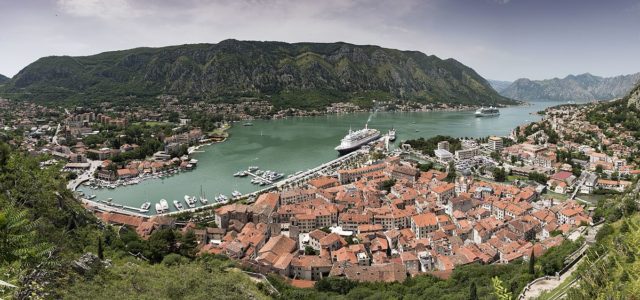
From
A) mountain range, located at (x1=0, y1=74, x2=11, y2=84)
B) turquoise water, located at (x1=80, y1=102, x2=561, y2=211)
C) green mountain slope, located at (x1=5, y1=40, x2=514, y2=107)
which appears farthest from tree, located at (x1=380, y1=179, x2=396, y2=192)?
mountain range, located at (x1=0, y1=74, x2=11, y2=84)

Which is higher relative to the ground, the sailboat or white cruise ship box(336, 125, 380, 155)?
white cruise ship box(336, 125, 380, 155)

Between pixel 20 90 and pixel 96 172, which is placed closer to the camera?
pixel 96 172

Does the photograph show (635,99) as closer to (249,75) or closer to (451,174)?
(451,174)

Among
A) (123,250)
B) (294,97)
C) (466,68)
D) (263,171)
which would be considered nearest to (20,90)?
(294,97)

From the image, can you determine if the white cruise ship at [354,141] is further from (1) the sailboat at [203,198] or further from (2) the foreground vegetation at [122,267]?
(2) the foreground vegetation at [122,267]

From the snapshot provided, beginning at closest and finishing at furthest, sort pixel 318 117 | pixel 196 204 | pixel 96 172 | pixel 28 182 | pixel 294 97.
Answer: pixel 28 182 → pixel 196 204 → pixel 96 172 → pixel 318 117 → pixel 294 97

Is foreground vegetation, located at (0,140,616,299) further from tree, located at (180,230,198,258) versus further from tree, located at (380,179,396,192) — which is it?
tree, located at (380,179,396,192)

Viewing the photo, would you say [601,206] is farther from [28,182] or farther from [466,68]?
[466,68]
